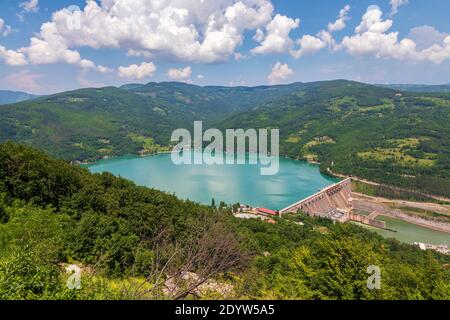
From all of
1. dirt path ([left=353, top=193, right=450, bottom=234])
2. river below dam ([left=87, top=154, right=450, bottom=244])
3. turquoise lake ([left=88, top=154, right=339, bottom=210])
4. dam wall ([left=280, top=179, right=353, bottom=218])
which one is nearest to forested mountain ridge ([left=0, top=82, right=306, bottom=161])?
river below dam ([left=87, top=154, right=450, bottom=244])

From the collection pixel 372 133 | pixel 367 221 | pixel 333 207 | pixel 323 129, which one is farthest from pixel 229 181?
pixel 323 129

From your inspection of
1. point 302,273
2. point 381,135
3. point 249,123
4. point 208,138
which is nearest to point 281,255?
point 302,273

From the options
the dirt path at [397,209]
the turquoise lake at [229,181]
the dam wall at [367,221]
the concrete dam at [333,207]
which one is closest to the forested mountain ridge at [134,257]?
the turquoise lake at [229,181]

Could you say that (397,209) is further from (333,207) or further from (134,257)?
(134,257)

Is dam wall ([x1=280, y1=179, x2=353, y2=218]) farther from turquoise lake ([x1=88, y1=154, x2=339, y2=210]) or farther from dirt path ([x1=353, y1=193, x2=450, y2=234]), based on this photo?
turquoise lake ([x1=88, y1=154, x2=339, y2=210])
